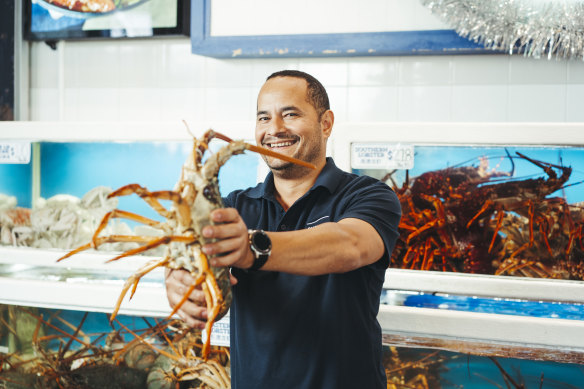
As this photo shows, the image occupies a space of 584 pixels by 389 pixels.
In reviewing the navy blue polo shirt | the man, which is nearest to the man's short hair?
the man

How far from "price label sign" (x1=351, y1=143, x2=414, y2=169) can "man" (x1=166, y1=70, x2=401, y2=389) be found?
0.82 feet

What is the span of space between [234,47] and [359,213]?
4.93 feet

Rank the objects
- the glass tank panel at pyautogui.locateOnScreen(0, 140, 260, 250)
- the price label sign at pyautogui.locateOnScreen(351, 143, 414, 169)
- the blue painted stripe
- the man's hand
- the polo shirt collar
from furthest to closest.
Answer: the blue painted stripe → the glass tank panel at pyautogui.locateOnScreen(0, 140, 260, 250) → the price label sign at pyautogui.locateOnScreen(351, 143, 414, 169) → the polo shirt collar → the man's hand

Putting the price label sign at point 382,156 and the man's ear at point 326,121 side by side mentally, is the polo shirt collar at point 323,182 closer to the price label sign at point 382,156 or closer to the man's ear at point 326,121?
the man's ear at point 326,121

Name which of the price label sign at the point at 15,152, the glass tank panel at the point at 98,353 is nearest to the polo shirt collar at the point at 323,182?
the glass tank panel at the point at 98,353

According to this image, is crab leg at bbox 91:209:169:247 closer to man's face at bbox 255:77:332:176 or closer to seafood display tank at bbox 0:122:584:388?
man's face at bbox 255:77:332:176

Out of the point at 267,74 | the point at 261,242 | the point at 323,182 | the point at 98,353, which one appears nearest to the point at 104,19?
the point at 267,74

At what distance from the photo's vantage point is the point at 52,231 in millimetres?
2045

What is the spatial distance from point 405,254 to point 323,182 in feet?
1.78

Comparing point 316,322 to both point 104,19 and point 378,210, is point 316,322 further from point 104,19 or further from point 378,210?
point 104,19

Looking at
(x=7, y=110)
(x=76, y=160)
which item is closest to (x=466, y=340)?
(x=76, y=160)

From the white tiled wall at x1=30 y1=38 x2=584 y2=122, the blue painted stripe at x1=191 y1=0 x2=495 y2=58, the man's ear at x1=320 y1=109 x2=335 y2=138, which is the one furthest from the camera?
the white tiled wall at x1=30 y1=38 x2=584 y2=122

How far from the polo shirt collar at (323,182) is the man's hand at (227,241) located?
52 cm

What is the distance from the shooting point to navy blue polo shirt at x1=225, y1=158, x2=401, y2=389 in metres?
1.27
